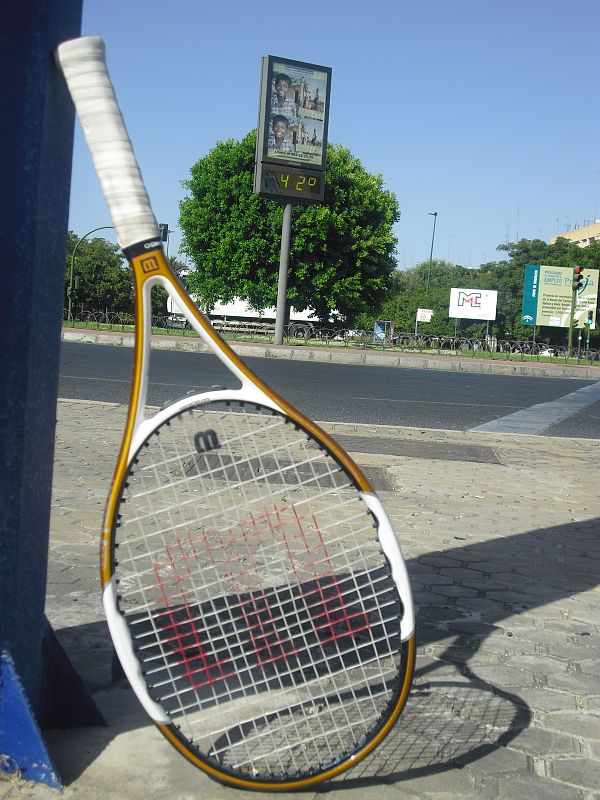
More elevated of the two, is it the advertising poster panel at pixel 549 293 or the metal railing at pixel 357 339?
the advertising poster panel at pixel 549 293

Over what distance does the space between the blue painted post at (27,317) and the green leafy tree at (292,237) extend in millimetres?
41314

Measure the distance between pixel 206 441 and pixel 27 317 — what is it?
1.64 feet

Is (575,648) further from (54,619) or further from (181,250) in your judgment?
(181,250)

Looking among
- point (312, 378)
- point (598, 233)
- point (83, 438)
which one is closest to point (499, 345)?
point (312, 378)

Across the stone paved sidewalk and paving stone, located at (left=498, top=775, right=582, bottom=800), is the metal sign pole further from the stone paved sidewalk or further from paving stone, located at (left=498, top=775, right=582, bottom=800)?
paving stone, located at (left=498, top=775, right=582, bottom=800)

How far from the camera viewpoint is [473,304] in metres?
71.1

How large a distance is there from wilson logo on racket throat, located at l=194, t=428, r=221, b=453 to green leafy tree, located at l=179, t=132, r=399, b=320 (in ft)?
136

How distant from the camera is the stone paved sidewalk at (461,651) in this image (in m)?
2.19

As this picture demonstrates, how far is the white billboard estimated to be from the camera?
70.1 metres

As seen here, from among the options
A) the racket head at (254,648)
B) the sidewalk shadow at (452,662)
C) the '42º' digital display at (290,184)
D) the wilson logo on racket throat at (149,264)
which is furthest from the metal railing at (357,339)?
the wilson logo on racket throat at (149,264)

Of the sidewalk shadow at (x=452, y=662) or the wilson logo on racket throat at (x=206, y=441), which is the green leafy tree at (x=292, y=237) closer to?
the sidewalk shadow at (x=452, y=662)

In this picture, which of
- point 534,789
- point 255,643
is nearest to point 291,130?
point 255,643

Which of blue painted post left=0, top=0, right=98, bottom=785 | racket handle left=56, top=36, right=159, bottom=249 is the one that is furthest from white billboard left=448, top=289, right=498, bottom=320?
racket handle left=56, top=36, right=159, bottom=249

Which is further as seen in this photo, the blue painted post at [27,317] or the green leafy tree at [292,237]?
the green leafy tree at [292,237]
